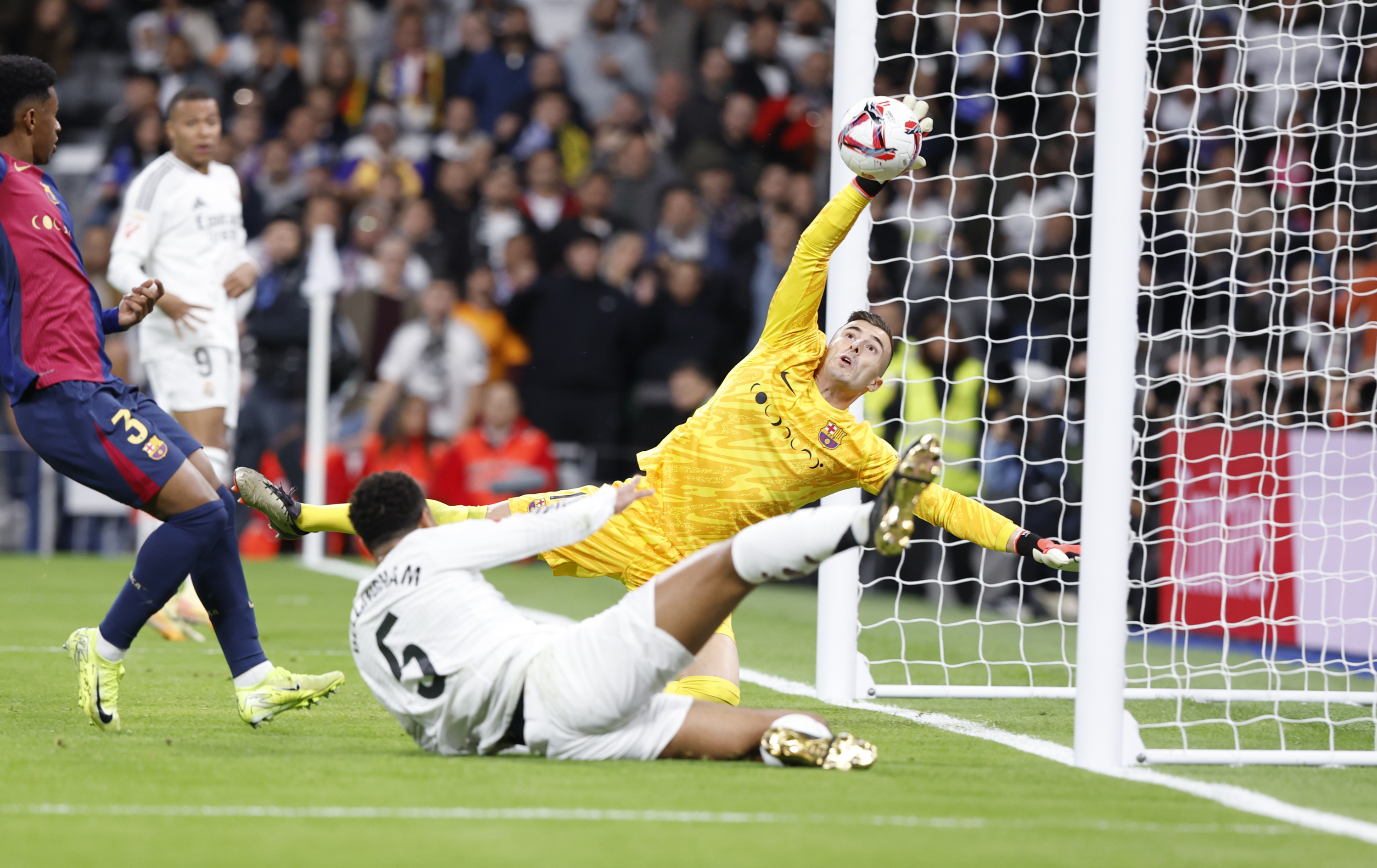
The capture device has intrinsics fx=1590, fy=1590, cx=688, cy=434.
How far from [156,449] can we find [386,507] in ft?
3.45

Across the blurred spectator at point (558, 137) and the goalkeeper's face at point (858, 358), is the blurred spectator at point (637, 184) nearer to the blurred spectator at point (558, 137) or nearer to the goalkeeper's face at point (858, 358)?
the blurred spectator at point (558, 137)

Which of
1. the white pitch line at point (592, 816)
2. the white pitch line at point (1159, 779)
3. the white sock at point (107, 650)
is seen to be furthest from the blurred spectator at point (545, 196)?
the white pitch line at point (592, 816)

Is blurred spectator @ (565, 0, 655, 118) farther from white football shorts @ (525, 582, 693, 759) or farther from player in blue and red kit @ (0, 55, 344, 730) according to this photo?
white football shorts @ (525, 582, 693, 759)

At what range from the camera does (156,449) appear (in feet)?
17.2

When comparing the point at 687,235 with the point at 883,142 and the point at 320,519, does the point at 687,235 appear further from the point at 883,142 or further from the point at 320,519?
the point at 883,142

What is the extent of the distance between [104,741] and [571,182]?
442 inches

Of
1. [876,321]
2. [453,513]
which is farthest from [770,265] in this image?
[453,513]

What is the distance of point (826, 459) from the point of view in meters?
5.89

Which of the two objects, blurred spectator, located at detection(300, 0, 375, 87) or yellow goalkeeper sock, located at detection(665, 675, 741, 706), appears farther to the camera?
blurred spectator, located at detection(300, 0, 375, 87)

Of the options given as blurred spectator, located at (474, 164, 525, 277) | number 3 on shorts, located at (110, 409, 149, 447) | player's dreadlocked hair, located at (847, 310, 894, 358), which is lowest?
number 3 on shorts, located at (110, 409, 149, 447)

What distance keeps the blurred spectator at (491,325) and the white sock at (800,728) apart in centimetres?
926

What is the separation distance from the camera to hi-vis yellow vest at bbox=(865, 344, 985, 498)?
11008 millimetres

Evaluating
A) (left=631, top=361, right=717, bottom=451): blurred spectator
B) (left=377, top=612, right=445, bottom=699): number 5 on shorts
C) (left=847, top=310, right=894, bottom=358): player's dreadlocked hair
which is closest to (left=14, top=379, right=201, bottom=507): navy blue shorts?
(left=377, top=612, right=445, bottom=699): number 5 on shorts

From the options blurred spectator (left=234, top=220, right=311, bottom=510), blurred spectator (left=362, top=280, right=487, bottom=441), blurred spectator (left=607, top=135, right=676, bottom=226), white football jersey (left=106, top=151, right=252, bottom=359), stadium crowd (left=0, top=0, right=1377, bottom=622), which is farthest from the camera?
blurred spectator (left=607, top=135, right=676, bottom=226)
